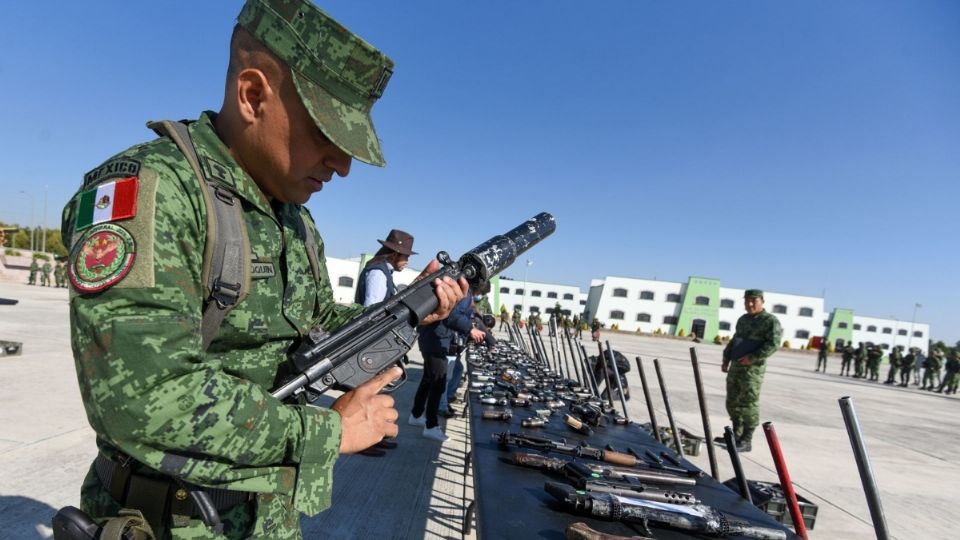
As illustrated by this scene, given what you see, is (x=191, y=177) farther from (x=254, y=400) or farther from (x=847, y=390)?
(x=847, y=390)

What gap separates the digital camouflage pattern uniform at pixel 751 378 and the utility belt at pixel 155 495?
666 cm

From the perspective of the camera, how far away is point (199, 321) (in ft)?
3.16

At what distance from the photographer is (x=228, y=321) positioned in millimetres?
1149

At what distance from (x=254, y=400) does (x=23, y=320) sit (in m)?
14.7

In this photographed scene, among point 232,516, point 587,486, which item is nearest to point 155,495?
point 232,516

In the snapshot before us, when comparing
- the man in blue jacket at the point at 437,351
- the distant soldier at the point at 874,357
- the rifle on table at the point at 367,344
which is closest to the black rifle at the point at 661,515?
the rifle on table at the point at 367,344

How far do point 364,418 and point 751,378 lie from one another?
6.46 m

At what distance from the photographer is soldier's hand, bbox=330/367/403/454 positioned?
117cm

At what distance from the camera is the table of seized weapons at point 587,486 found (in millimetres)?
1657

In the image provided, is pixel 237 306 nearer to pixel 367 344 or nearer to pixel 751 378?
pixel 367 344

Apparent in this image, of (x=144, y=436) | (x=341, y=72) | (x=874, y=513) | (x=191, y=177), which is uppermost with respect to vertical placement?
(x=341, y=72)

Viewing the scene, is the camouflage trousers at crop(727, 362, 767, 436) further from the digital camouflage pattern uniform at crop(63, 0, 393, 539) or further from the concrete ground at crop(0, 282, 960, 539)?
the digital camouflage pattern uniform at crop(63, 0, 393, 539)

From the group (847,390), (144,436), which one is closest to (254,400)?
(144,436)

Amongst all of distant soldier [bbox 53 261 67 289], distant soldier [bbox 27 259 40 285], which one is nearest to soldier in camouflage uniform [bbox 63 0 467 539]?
distant soldier [bbox 53 261 67 289]
